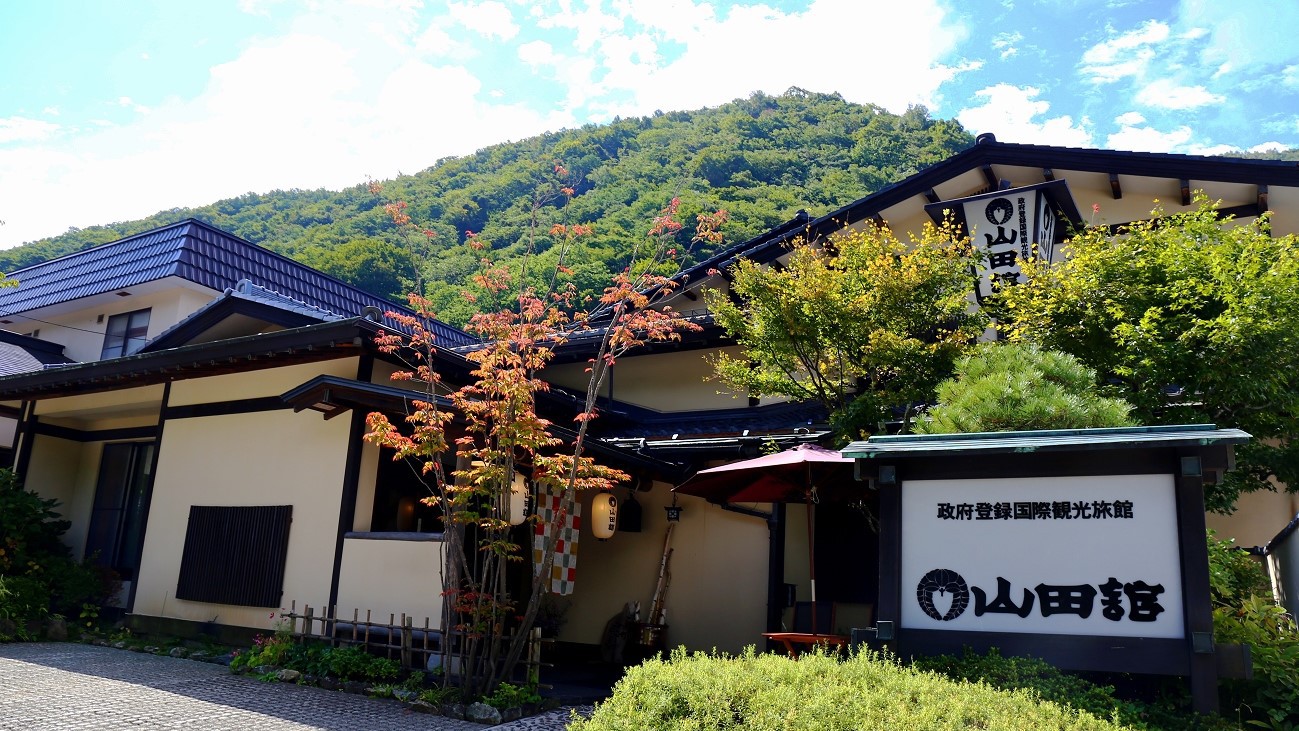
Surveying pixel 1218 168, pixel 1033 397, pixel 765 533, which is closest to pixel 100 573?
pixel 765 533

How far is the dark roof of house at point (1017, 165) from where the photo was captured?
10937 mm

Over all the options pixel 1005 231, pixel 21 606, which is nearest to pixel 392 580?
pixel 21 606

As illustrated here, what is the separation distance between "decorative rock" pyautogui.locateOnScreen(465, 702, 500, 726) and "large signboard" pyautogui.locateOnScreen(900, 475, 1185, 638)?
3.68 m

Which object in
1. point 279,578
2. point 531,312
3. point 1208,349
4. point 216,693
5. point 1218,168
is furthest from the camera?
point 1218,168

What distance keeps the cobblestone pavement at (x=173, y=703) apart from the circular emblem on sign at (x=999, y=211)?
7014mm

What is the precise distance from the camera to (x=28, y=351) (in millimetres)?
17859

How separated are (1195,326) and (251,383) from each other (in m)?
10.2

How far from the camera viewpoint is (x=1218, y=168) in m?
11.1

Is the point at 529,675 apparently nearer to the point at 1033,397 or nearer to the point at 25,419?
the point at 1033,397

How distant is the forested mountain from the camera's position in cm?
2330

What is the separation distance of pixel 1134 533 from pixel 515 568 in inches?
336

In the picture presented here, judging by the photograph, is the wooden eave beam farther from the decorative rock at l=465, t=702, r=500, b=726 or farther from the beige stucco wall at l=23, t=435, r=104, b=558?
the beige stucco wall at l=23, t=435, r=104, b=558

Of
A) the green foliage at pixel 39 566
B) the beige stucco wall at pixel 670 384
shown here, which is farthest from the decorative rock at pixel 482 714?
the green foliage at pixel 39 566

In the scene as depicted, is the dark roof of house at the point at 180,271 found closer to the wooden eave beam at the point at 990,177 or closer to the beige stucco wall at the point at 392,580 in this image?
the beige stucco wall at the point at 392,580
